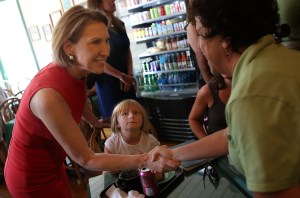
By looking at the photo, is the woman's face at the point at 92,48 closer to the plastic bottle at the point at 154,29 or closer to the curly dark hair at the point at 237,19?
the curly dark hair at the point at 237,19

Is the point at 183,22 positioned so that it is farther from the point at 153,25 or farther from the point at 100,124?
the point at 100,124

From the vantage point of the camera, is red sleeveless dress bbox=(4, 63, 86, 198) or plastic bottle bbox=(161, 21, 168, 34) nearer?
red sleeveless dress bbox=(4, 63, 86, 198)

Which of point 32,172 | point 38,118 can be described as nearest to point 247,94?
point 38,118

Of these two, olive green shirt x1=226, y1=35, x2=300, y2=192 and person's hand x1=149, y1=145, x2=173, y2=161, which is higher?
olive green shirt x1=226, y1=35, x2=300, y2=192

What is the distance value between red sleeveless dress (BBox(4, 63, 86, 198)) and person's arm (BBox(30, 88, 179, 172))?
0.06 meters

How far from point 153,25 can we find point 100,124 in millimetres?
2161

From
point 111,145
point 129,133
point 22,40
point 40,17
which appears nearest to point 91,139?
point 111,145

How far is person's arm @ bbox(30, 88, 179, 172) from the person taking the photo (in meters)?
1.18

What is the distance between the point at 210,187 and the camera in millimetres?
1168

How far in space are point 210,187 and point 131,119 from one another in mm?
894

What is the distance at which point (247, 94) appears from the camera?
24.2 inches

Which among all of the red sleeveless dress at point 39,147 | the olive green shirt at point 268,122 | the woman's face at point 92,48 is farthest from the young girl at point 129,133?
the olive green shirt at point 268,122

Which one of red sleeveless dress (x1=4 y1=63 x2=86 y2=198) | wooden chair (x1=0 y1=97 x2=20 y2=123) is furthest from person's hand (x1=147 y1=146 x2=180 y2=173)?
wooden chair (x1=0 y1=97 x2=20 y2=123)

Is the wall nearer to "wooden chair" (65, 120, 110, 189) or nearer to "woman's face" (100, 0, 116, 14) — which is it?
"wooden chair" (65, 120, 110, 189)
